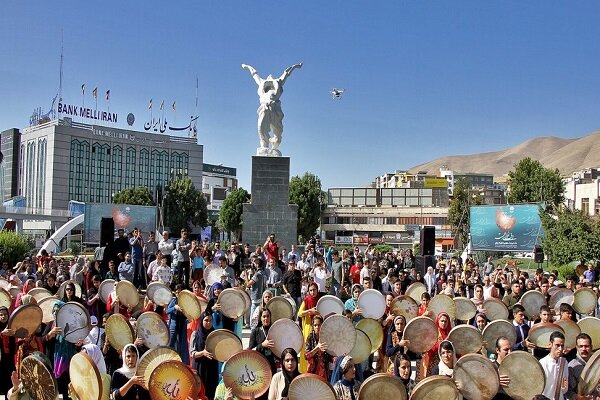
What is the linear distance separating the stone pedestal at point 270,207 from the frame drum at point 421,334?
18.6m

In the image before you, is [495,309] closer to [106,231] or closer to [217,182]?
[106,231]

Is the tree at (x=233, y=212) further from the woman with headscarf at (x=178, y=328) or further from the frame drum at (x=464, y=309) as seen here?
the woman with headscarf at (x=178, y=328)

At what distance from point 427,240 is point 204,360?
56.1 feet

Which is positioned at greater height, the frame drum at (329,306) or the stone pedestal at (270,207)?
the stone pedestal at (270,207)

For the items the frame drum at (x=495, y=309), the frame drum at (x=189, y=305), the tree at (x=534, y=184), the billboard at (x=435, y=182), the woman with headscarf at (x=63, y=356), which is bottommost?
the woman with headscarf at (x=63, y=356)

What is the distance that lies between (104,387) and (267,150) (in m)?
22.1

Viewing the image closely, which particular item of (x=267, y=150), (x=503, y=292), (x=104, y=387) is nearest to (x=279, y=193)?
(x=267, y=150)

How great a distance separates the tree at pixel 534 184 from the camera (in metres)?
69.1

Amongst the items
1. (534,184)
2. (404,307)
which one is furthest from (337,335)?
(534,184)

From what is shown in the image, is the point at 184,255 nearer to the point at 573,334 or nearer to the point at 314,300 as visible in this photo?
the point at 314,300

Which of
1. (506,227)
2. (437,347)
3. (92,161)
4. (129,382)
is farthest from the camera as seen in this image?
(92,161)

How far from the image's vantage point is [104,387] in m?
7.13

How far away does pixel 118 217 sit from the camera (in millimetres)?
43156

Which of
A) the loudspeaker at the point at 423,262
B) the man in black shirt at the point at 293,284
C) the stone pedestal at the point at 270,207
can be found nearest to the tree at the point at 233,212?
the stone pedestal at the point at 270,207
